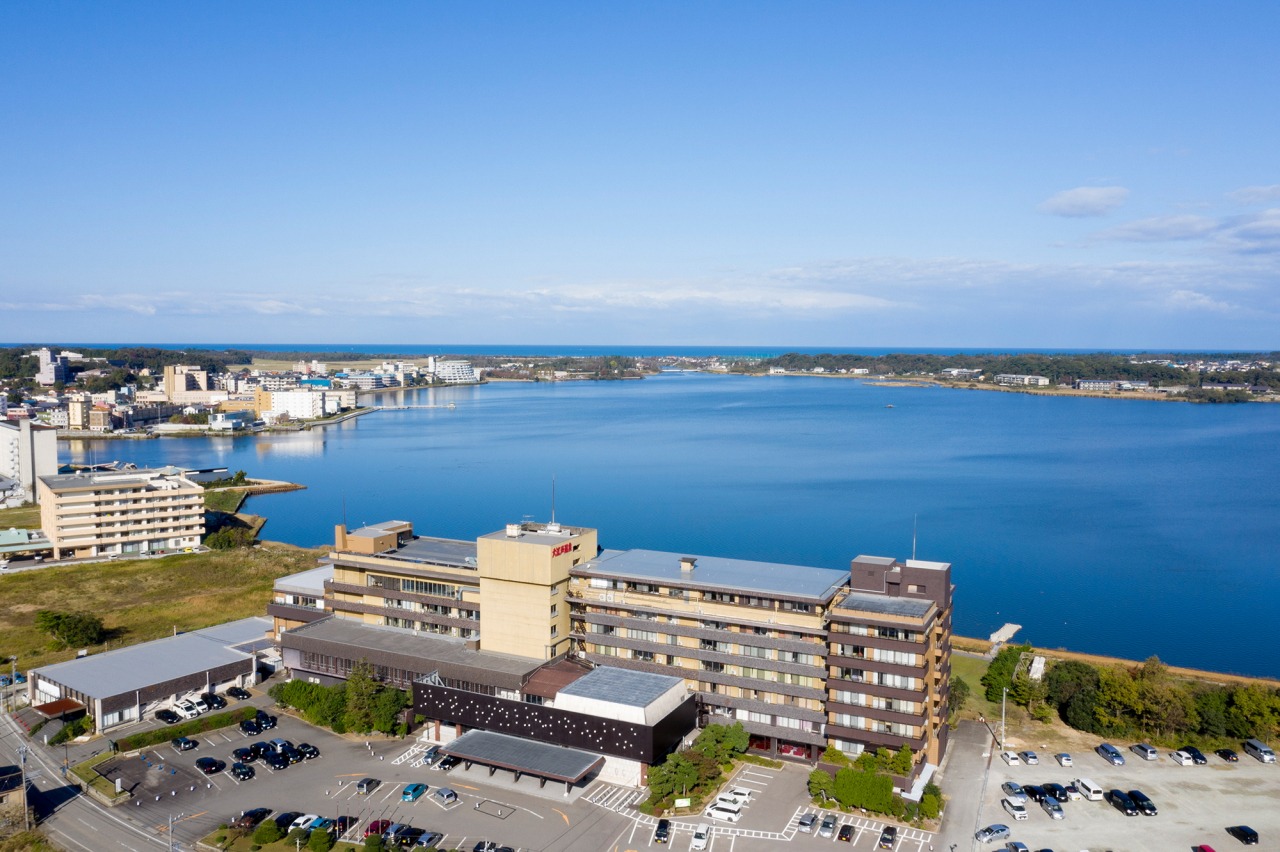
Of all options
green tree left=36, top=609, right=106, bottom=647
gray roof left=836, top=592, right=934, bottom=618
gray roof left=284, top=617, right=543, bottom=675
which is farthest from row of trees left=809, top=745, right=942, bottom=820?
green tree left=36, top=609, right=106, bottom=647

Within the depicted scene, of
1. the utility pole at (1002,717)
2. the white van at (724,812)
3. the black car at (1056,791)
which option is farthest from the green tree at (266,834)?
the utility pole at (1002,717)

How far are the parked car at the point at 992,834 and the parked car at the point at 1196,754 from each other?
785 centimetres

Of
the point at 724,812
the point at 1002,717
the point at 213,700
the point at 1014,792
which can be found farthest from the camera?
the point at 213,700

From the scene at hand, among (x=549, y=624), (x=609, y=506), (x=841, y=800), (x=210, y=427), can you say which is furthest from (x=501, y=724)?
(x=210, y=427)

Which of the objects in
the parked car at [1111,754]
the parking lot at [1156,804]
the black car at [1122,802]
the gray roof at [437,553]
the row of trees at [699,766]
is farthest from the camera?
the gray roof at [437,553]

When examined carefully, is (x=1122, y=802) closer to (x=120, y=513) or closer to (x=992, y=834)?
(x=992, y=834)

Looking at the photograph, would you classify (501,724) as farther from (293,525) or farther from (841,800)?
(293,525)

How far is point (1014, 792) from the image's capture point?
21.3m

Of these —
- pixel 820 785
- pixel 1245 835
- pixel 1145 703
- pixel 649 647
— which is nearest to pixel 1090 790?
pixel 1245 835

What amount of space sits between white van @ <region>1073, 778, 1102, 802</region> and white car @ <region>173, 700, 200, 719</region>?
80.4 ft

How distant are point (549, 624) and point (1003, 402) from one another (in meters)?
129

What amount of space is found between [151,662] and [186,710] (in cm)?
315

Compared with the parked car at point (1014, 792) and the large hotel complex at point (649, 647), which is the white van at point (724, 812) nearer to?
the large hotel complex at point (649, 647)

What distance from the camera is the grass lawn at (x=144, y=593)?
33062 mm
